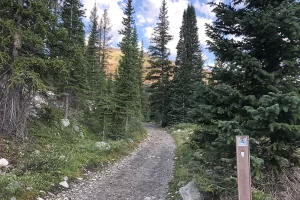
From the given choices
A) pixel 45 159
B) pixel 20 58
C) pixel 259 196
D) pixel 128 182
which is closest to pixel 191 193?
pixel 259 196

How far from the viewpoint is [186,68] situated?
117 ft

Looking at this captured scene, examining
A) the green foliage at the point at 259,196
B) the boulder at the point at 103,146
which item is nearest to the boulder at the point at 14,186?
the green foliage at the point at 259,196

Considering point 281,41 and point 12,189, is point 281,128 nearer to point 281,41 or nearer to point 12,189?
point 281,41

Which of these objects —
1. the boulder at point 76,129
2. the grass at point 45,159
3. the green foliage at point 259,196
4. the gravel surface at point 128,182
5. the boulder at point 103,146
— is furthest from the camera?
the boulder at point 76,129

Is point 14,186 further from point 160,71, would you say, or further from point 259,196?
point 160,71

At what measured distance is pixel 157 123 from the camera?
4131 cm

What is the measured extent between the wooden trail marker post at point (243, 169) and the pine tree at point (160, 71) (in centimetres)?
3186

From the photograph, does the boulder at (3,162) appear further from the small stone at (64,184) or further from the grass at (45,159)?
the small stone at (64,184)

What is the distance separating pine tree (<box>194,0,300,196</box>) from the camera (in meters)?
5.36

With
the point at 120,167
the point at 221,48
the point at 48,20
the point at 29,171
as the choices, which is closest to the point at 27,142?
the point at 29,171

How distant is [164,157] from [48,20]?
9315 mm

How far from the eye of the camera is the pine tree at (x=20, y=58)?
31.3 ft

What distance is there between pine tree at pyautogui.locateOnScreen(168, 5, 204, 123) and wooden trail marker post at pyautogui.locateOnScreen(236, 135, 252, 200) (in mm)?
20819

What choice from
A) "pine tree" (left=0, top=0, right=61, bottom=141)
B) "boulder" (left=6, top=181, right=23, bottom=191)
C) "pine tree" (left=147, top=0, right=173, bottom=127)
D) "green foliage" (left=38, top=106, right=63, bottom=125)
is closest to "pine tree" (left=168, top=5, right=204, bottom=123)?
"pine tree" (left=147, top=0, right=173, bottom=127)
